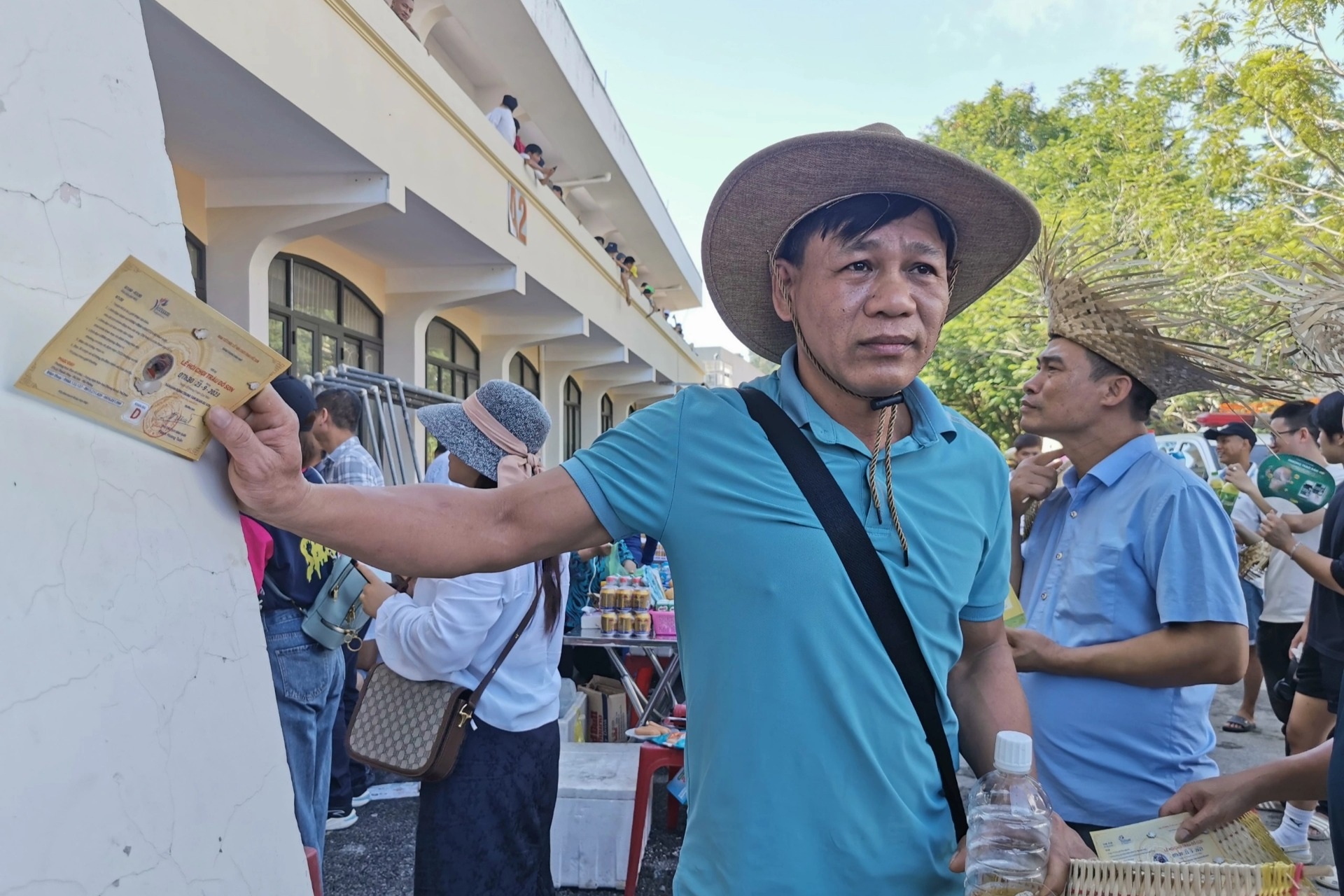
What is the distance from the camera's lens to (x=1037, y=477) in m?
2.65

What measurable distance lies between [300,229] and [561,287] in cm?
477

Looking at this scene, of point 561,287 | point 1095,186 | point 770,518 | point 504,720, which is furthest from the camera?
point 1095,186

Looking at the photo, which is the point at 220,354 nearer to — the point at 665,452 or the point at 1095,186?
the point at 665,452

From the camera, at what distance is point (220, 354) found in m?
0.95

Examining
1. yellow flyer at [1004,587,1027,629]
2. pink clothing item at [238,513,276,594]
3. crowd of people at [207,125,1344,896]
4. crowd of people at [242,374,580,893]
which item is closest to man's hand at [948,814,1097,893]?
crowd of people at [207,125,1344,896]

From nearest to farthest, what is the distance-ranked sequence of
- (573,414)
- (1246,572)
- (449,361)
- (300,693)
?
(300,693) → (1246,572) → (449,361) → (573,414)

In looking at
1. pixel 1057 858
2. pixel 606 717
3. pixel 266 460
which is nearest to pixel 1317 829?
pixel 606 717

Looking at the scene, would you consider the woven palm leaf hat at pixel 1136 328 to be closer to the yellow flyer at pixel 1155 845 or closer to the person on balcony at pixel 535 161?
the yellow flyer at pixel 1155 845

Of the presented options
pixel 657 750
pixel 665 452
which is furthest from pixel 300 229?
pixel 665 452

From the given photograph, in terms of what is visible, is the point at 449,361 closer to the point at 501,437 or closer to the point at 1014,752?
the point at 501,437

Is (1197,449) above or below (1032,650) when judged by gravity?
above

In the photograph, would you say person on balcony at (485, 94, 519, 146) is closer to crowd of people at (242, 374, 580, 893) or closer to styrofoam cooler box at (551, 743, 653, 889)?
crowd of people at (242, 374, 580, 893)

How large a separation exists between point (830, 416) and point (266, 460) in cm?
90

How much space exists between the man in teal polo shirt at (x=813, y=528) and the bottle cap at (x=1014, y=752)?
12cm
